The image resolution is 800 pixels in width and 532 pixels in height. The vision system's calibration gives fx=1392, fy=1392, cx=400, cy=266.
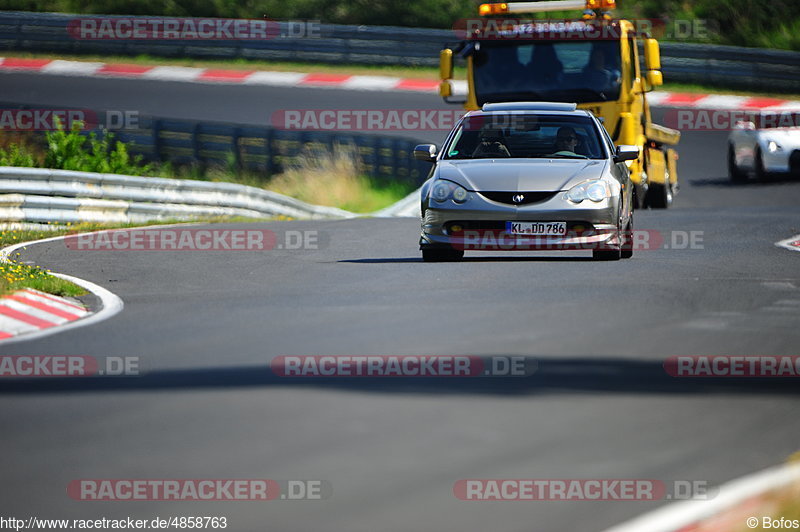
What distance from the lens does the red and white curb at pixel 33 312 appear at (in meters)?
10.2

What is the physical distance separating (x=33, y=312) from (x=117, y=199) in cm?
958

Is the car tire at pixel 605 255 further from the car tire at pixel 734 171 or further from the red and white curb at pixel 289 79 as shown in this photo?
the red and white curb at pixel 289 79

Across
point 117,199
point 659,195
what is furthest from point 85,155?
point 659,195

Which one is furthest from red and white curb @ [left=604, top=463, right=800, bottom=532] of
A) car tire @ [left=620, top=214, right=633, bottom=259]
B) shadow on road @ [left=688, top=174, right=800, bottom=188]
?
shadow on road @ [left=688, top=174, right=800, bottom=188]

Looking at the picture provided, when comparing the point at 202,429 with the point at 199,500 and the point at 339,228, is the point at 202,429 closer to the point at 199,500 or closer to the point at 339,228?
the point at 199,500

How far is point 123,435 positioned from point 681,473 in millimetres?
2574

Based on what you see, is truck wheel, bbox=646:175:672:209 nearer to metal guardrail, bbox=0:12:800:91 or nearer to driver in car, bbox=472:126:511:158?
driver in car, bbox=472:126:511:158

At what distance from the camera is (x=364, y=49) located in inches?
1428

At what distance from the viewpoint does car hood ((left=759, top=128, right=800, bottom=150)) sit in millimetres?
23547

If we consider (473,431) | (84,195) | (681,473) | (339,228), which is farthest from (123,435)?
(84,195)

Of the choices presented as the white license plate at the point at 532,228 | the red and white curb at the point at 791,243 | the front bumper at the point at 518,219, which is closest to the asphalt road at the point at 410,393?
the front bumper at the point at 518,219

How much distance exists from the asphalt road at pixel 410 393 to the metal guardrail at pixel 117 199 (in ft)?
15.6

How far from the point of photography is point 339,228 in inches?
720

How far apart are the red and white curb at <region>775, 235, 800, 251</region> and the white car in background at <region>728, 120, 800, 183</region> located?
296 inches
